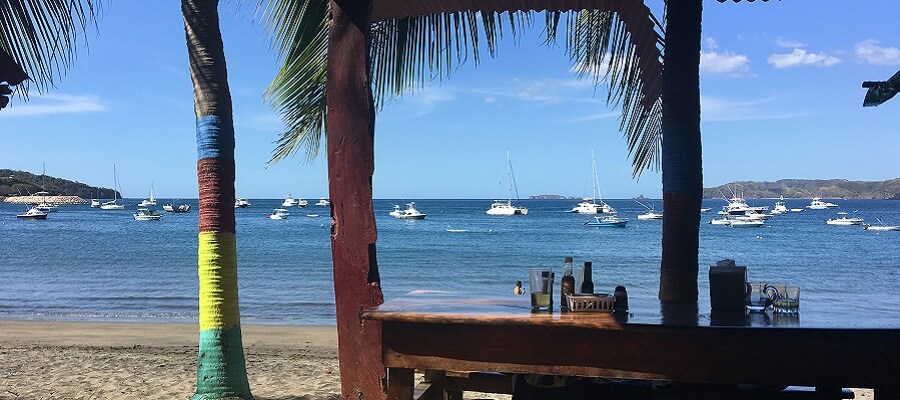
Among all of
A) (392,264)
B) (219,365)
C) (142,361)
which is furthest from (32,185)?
(219,365)

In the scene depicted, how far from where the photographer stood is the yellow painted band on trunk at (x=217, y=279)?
4.69 m

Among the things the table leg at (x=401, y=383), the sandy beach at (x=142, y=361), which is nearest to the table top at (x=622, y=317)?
the table leg at (x=401, y=383)

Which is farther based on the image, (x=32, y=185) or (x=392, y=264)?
(x=32, y=185)

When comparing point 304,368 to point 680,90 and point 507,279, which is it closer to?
point 680,90

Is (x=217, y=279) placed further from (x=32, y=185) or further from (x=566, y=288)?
(x=32, y=185)

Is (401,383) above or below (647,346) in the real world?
below

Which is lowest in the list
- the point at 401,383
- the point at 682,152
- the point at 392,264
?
the point at 392,264

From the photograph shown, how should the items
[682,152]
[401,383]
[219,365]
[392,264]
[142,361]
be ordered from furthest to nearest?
[392,264] < [142,361] < [219,365] < [682,152] < [401,383]

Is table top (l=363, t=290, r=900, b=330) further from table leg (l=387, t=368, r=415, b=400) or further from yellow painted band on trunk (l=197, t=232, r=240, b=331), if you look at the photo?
yellow painted band on trunk (l=197, t=232, r=240, b=331)

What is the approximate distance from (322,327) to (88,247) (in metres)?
33.6

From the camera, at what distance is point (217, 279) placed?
4699 millimetres

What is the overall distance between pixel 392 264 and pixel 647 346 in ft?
102

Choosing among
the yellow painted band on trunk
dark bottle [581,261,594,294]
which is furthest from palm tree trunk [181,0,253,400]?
dark bottle [581,261,594,294]

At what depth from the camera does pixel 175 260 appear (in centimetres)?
3503
